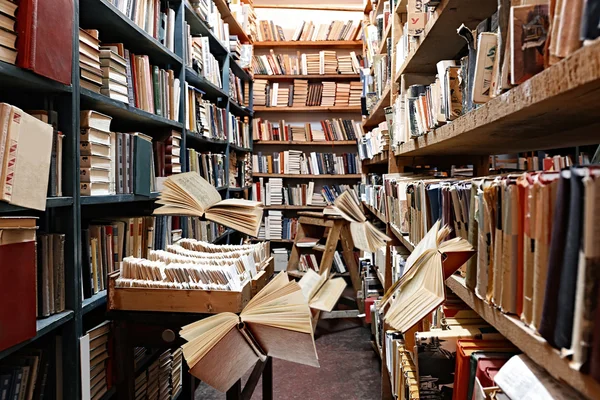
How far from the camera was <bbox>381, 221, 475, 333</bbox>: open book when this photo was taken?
60 centimetres

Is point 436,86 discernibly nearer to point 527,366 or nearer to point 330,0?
point 527,366

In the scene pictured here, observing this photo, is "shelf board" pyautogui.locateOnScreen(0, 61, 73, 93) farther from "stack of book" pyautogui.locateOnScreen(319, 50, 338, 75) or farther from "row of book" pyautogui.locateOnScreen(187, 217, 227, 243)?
"stack of book" pyautogui.locateOnScreen(319, 50, 338, 75)

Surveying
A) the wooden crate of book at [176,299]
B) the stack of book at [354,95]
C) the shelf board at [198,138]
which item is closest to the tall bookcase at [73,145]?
the wooden crate of book at [176,299]

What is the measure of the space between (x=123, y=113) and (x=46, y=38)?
67 cm

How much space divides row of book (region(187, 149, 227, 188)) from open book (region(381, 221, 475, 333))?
2.18m

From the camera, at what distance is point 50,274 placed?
1302mm

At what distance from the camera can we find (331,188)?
4.94m

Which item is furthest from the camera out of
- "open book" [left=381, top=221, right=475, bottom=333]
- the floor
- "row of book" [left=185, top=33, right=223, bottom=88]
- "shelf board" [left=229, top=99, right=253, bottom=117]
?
"shelf board" [left=229, top=99, right=253, bottom=117]

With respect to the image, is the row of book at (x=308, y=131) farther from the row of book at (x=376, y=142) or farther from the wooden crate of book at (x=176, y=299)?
the wooden crate of book at (x=176, y=299)

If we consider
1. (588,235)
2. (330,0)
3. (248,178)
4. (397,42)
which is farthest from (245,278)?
(330,0)

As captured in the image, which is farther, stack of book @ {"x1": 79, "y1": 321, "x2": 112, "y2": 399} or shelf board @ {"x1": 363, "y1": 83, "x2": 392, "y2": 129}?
shelf board @ {"x1": 363, "y1": 83, "x2": 392, "y2": 129}

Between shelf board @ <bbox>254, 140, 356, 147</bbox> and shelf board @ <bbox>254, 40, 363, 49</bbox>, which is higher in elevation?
shelf board @ <bbox>254, 40, 363, 49</bbox>

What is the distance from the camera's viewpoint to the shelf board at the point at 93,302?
145 cm

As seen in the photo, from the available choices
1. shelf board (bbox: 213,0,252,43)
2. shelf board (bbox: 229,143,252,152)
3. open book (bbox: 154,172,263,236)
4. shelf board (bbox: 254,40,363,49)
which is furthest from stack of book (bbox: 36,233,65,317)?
shelf board (bbox: 254,40,363,49)
